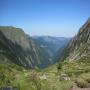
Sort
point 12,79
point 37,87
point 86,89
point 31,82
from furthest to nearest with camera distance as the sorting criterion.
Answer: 1. point 12,79
2. point 31,82
3. point 37,87
4. point 86,89

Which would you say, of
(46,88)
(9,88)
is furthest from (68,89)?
(9,88)

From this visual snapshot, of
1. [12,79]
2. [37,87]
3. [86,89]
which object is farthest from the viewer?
[12,79]

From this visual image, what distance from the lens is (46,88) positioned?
34.5m

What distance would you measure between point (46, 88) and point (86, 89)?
6.57 meters

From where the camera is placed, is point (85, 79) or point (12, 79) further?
point (12, 79)

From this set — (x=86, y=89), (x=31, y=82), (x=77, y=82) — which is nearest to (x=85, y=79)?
(x=77, y=82)

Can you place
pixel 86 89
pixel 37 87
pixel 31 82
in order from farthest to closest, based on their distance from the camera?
pixel 31 82, pixel 37 87, pixel 86 89

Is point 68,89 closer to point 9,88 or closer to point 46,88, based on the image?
point 46,88

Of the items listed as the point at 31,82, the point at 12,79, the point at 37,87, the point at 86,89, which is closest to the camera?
the point at 86,89

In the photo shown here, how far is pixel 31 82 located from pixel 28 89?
10.4ft

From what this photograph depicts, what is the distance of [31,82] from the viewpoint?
36.8 m

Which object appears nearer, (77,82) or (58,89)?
(58,89)

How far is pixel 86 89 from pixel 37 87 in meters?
7.92

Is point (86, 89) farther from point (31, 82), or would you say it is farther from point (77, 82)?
point (31, 82)
